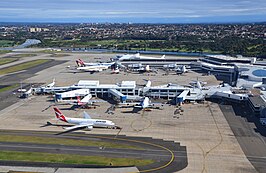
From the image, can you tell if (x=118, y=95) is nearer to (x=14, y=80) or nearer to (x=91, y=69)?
(x=14, y=80)

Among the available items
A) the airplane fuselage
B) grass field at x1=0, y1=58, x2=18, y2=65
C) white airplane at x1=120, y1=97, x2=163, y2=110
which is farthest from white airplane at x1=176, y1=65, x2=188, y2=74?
grass field at x1=0, y1=58, x2=18, y2=65

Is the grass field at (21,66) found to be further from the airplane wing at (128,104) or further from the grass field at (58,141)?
the grass field at (58,141)

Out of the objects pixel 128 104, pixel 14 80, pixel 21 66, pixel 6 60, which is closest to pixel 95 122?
pixel 128 104

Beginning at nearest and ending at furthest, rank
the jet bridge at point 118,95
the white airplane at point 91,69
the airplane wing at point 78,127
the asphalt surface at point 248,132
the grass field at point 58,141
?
the asphalt surface at point 248,132
the grass field at point 58,141
the airplane wing at point 78,127
the jet bridge at point 118,95
the white airplane at point 91,69

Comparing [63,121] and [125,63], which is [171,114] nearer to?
[63,121]

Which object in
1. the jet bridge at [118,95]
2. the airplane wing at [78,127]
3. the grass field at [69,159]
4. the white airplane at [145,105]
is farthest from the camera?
the jet bridge at [118,95]

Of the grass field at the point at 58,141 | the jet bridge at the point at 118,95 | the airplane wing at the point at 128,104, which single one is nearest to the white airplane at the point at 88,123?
the grass field at the point at 58,141

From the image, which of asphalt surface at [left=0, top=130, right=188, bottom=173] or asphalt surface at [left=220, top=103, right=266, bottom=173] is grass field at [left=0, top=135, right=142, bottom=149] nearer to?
asphalt surface at [left=0, top=130, right=188, bottom=173]
